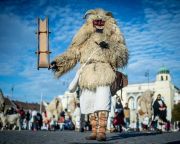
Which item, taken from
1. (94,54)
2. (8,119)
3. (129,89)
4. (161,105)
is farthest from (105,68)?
(129,89)

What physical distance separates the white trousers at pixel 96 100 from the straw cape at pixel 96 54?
122mm

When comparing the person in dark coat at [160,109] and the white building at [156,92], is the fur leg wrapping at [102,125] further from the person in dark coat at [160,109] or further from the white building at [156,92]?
the white building at [156,92]

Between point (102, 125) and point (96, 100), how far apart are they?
1.80 ft

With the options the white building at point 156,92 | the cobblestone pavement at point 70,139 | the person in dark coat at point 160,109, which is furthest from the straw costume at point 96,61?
the white building at point 156,92

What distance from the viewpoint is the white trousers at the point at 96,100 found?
22.6 feet

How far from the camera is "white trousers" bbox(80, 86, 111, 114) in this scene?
22.6 ft

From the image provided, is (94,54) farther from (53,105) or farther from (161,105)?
(53,105)

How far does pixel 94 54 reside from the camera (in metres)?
7.29

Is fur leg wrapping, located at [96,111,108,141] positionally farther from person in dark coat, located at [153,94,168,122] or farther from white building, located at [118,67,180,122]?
white building, located at [118,67,180,122]

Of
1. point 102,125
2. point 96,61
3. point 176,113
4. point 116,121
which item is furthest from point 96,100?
point 176,113

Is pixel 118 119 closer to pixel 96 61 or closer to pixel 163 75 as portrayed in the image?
pixel 96 61

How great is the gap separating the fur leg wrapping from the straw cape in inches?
23.1

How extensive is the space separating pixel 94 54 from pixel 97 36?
470 millimetres

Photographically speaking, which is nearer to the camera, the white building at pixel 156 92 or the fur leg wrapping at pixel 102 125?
the fur leg wrapping at pixel 102 125
